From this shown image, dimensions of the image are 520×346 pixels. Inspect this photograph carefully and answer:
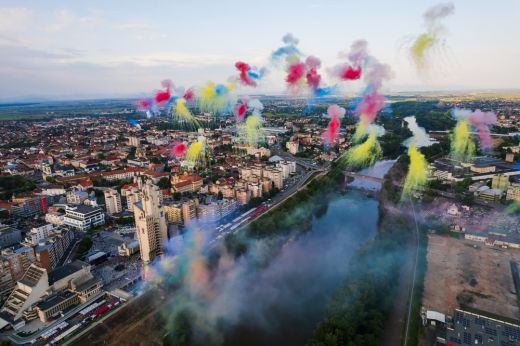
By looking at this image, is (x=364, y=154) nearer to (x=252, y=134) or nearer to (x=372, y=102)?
(x=252, y=134)

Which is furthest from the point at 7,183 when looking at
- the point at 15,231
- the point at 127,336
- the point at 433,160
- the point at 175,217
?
the point at 433,160

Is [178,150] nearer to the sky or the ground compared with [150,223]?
nearer to the ground

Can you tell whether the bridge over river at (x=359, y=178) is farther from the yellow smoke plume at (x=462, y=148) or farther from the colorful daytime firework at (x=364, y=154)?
the yellow smoke plume at (x=462, y=148)

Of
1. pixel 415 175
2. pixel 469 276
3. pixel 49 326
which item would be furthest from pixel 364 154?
pixel 49 326

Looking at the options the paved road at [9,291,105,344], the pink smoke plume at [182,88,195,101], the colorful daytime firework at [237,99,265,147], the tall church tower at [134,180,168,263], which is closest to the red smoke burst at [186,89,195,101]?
the pink smoke plume at [182,88,195,101]

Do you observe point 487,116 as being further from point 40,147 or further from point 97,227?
point 40,147

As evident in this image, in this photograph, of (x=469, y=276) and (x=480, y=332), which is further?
(x=469, y=276)
